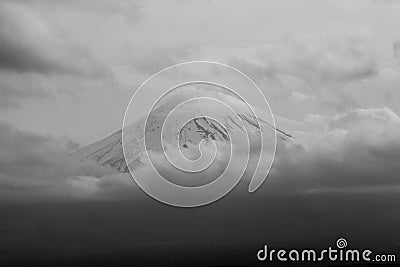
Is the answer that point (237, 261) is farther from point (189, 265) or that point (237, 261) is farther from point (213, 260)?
point (189, 265)

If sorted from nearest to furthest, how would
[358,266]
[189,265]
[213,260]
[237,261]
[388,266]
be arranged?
1. [358,266]
2. [388,266]
3. [237,261]
4. [213,260]
5. [189,265]

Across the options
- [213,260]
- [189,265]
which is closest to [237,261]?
[213,260]

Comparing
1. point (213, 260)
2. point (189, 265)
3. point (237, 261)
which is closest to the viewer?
point (237, 261)

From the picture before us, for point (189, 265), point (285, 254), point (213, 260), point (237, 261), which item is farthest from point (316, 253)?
point (189, 265)

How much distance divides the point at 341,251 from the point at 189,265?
13006 centimetres

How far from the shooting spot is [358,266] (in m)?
66.3

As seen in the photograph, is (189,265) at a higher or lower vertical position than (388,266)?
higher

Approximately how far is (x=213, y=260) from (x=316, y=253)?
100m

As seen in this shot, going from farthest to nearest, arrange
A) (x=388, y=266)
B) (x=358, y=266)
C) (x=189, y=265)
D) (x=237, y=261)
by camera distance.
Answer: (x=189, y=265)
(x=237, y=261)
(x=388, y=266)
(x=358, y=266)

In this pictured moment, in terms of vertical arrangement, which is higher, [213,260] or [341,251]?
[213,260]

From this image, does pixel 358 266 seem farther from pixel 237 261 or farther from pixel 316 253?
pixel 237 261

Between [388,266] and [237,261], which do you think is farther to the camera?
[237,261]

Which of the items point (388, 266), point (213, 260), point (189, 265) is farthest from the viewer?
point (189, 265)

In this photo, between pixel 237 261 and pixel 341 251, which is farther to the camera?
pixel 237 261
